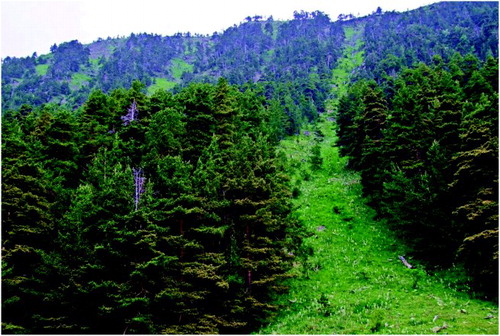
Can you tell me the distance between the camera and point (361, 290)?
2822cm

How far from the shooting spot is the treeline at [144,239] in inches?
905

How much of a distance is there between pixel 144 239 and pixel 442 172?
23.0 metres

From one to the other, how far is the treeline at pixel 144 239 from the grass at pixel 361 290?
280 cm

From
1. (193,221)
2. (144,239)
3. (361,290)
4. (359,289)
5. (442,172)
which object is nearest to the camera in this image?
(144,239)

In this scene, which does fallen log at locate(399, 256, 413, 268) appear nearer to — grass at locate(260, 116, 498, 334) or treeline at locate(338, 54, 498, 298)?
grass at locate(260, 116, 498, 334)

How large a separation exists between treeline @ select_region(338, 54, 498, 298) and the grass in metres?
2.15

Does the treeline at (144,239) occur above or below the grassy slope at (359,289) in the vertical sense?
above

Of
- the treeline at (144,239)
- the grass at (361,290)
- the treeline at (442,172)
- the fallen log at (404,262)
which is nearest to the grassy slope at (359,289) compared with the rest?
the grass at (361,290)

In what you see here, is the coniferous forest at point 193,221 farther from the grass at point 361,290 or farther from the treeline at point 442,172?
the grass at point 361,290

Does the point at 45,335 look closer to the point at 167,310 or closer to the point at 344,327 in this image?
the point at 167,310

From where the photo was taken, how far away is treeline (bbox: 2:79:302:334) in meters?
23.0

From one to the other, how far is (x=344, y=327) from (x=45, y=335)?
1714 cm

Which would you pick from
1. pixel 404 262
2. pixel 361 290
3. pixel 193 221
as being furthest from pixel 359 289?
pixel 193 221

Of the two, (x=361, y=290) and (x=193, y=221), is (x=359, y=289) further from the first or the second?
(x=193, y=221)
